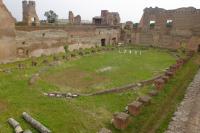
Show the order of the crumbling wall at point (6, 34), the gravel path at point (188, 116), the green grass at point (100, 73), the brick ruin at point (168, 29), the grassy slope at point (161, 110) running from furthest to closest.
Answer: the brick ruin at point (168, 29), the crumbling wall at point (6, 34), the green grass at point (100, 73), the grassy slope at point (161, 110), the gravel path at point (188, 116)

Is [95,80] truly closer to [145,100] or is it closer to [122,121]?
[145,100]

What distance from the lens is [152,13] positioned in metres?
37.5

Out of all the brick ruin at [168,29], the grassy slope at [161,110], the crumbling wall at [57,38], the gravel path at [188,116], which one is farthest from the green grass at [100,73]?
the brick ruin at [168,29]

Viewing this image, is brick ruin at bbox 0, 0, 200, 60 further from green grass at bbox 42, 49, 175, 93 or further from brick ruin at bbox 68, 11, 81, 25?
green grass at bbox 42, 49, 175, 93

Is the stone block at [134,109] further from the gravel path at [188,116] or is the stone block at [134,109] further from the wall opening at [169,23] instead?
the wall opening at [169,23]

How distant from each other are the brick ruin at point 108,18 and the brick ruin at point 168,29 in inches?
201

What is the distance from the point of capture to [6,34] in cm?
2259

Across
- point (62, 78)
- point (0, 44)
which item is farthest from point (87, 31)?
point (62, 78)

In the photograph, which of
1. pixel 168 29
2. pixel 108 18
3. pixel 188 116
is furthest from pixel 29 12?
pixel 188 116

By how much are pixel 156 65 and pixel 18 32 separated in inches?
533

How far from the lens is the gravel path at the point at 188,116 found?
8.77 m

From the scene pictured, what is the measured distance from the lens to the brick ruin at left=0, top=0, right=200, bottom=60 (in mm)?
23442

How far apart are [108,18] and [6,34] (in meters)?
23.3

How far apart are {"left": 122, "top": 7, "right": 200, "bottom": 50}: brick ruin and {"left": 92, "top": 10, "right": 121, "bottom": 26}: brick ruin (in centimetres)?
510
